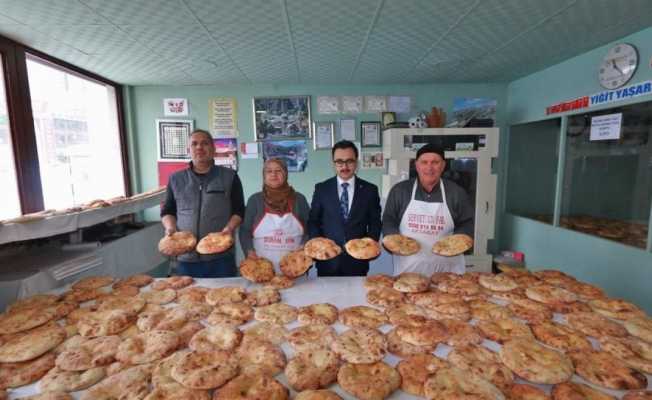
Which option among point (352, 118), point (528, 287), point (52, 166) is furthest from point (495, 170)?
point (52, 166)

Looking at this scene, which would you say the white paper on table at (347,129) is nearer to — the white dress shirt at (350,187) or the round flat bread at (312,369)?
the white dress shirt at (350,187)

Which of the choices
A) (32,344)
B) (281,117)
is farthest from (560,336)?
(281,117)

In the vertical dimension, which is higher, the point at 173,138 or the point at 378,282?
the point at 173,138

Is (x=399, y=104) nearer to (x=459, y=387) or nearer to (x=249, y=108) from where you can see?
(x=249, y=108)

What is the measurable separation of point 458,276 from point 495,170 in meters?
3.20

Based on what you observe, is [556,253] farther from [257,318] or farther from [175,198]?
[175,198]

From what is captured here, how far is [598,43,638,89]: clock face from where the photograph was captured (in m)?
2.75

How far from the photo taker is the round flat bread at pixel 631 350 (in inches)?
44.3

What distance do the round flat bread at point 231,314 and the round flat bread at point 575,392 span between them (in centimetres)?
129

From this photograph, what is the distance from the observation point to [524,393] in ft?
3.28

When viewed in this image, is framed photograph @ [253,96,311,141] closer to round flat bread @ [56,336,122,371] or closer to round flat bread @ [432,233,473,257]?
round flat bread @ [432,233,473,257]

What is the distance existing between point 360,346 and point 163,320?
966 mm

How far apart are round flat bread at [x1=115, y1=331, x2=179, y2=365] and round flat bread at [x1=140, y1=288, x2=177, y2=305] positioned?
34 cm

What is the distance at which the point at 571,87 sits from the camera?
339 cm
